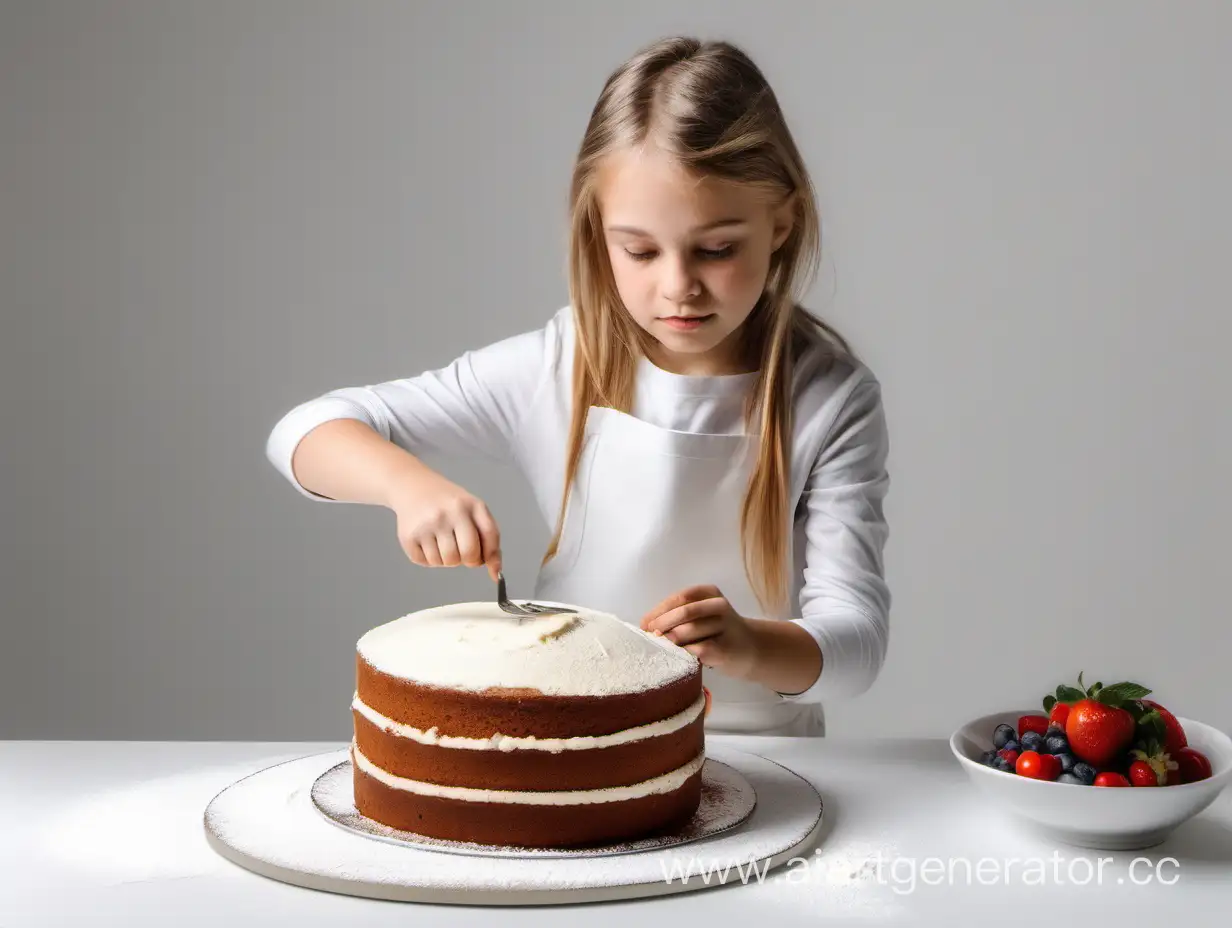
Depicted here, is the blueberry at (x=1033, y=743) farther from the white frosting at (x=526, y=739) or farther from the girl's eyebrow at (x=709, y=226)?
the girl's eyebrow at (x=709, y=226)

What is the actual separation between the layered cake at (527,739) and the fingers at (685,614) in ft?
0.43

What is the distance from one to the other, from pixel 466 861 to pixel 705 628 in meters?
0.43

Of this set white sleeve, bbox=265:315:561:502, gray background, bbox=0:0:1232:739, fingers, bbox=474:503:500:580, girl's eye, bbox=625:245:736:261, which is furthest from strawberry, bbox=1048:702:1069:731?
gray background, bbox=0:0:1232:739

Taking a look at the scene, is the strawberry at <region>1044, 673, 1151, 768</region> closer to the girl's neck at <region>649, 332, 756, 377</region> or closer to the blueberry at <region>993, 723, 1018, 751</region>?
the blueberry at <region>993, 723, 1018, 751</region>

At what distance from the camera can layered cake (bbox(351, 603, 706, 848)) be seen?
4.98 feet

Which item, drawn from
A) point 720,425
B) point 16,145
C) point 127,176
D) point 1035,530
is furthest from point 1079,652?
point 16,145

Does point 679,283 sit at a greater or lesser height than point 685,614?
greater

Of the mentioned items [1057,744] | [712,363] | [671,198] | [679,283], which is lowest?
[1057,744]

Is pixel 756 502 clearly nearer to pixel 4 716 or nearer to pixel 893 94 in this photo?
pixel 893 94

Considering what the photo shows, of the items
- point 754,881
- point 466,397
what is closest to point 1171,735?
point 754,881

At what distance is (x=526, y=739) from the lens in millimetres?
1520

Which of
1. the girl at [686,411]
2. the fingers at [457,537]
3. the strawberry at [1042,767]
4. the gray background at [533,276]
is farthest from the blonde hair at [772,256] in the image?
the gray background at [533,276]

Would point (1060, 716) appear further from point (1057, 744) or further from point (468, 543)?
point (468, 543)

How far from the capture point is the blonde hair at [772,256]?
203 cm
